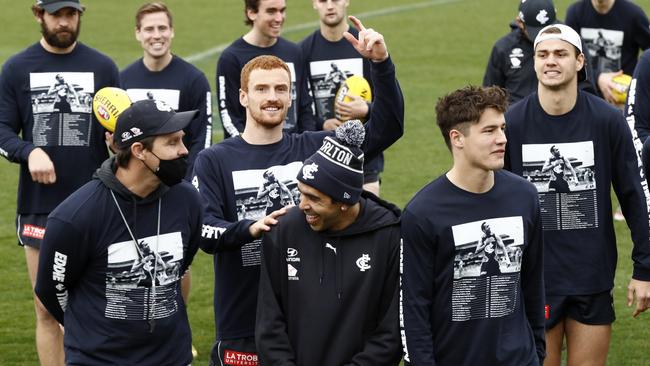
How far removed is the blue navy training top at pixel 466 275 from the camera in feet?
19.9

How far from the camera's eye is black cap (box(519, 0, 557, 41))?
1035cm

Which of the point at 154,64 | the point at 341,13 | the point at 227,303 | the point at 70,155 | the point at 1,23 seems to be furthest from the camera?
the point at 1,23

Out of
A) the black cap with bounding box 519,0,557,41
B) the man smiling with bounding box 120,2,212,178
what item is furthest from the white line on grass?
the man smiling with bounding box 120,2,212,178

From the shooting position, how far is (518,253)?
625 cm

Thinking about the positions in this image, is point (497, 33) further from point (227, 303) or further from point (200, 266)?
point (227, 303)

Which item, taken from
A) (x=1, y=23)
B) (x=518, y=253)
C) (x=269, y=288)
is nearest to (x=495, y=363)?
(x=518, y=253)

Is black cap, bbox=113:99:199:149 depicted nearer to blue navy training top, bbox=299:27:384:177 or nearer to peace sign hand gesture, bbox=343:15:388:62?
peace sign hand gesture, bbox=343:15:388:62

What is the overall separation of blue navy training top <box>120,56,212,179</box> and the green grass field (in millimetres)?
1645

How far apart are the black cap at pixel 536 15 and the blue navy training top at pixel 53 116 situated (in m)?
3.47

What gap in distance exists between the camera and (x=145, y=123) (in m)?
6.32

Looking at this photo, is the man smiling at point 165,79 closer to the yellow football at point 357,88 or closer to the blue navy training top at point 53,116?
the blue navy training top at point 53,116

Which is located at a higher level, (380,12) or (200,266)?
(380,12)

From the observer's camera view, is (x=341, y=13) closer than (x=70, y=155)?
No

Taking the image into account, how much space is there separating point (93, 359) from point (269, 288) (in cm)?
92
